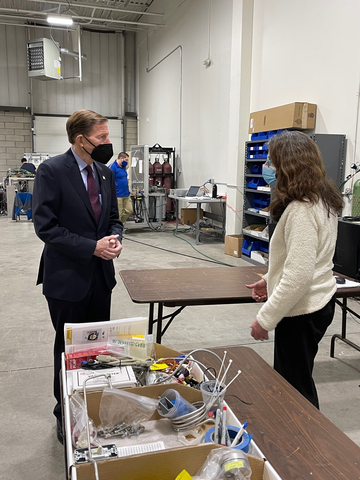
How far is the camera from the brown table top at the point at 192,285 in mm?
2168

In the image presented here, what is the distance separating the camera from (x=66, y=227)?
178 cm

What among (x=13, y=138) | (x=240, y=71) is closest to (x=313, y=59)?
(x=240, y=71)

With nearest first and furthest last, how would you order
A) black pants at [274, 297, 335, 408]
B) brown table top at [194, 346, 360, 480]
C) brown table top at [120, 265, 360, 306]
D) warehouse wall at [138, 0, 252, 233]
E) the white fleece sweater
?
brown table top at [194, 346, 360, 480], the white fleece sweater, black pants at [274, 297, 335, 408], brown table top at [120, 265, 360, 306], warehouse wall at [138, 0, 252, 233]

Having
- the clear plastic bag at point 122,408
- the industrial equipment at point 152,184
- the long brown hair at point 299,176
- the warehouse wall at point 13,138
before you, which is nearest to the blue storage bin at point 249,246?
the industrial equipment at point 152,184

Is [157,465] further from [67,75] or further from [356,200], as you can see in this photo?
[67,75]

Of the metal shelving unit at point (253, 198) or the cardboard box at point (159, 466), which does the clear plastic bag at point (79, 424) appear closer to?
the cardboard box at point (159, 466)

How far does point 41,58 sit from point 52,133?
2771 millimetres

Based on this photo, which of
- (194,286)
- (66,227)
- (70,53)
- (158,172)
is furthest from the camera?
(70,53)

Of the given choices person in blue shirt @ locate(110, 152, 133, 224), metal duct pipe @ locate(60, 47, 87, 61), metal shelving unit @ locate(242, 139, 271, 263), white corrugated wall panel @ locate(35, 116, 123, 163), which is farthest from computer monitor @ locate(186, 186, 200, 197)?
metal duct pipe @ locate(60, 47, 87, 61)

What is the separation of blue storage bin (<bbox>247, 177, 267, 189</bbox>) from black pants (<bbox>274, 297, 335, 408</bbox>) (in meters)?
4.35

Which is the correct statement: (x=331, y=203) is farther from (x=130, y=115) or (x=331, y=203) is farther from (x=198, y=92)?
(x=130, y=115)

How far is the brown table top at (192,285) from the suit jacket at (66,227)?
41cm

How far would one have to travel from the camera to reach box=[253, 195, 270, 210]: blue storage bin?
5.89 metres

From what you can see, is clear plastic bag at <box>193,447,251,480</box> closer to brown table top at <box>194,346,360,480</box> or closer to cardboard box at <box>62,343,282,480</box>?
cardboard box at <box>62,343,282,480</box>
